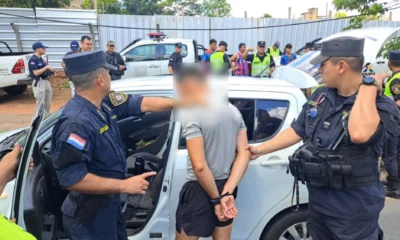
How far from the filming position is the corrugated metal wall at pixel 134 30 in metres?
12.2

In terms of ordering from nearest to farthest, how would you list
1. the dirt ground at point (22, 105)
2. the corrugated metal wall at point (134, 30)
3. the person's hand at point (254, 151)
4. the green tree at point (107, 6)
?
the person's hand at point (254, 151), the dirt ground at point (22, 105), the corrugated metal wall at point (134, 30), the green tree at point (107, 6)

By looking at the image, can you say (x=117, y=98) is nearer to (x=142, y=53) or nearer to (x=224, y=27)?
(x=142, y=53)

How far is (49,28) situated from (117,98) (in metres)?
11.2

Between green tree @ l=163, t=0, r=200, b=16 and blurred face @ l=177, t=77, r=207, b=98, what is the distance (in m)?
31.1

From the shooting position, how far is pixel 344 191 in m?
2.04

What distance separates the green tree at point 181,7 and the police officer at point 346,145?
102 ft

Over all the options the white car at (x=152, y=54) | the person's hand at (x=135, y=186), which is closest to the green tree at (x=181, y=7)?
the white car at (x=152, y=54)

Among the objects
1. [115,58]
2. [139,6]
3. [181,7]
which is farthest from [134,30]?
[181,7]

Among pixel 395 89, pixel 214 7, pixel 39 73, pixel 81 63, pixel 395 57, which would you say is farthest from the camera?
pixel 214 7

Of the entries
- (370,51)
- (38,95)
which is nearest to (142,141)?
(370,51)

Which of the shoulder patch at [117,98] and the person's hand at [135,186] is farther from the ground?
the shoulder patch at [117,98]

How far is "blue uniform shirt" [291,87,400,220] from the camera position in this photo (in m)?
2.00

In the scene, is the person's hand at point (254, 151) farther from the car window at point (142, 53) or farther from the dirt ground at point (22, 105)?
the car window at point (142, 53)

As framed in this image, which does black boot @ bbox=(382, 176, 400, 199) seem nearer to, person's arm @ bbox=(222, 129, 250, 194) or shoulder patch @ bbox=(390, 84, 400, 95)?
shoulder patch @ bbox=(390, 84, 400, 95)
